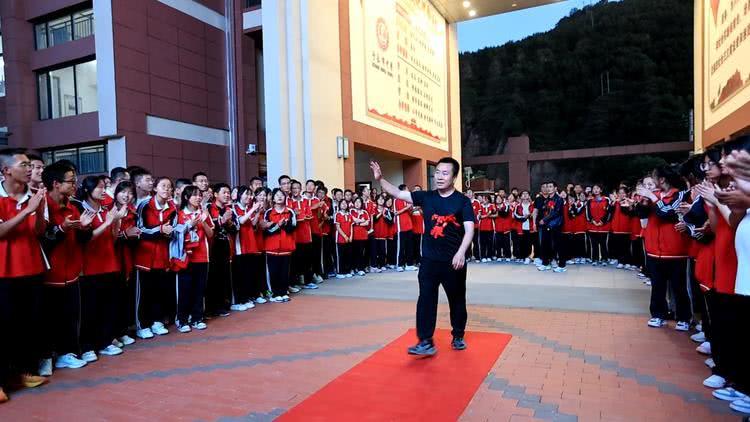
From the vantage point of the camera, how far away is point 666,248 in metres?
4.88

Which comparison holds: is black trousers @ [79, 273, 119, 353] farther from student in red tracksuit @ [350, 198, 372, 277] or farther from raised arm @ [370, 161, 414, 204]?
student in red tracksuit @ [350, 198, 372, 277]

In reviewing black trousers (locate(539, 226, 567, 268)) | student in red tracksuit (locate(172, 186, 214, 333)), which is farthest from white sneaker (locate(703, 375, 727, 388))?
black trousers (locate(539, 226, 567, 268))

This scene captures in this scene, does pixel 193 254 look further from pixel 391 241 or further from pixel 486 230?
pixel 486 230

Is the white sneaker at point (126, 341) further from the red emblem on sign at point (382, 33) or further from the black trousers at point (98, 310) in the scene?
the red emblem on sign at point (382, 33)

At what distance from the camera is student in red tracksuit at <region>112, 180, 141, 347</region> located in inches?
186

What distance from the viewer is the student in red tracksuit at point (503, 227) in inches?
451

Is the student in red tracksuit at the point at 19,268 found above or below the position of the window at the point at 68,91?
below

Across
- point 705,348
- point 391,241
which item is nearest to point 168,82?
point 391,241

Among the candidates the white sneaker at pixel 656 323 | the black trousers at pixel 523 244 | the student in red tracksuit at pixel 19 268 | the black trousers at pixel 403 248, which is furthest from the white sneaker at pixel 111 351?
the black trousers at pixel 523 244

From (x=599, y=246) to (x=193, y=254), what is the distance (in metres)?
8.90

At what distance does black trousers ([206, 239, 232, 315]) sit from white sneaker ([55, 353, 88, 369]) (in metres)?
1.88

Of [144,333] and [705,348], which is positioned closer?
[705,348]

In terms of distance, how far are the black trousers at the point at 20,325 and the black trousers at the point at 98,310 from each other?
48cm

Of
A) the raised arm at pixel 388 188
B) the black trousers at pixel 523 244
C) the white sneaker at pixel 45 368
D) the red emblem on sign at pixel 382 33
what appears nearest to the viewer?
the white sneaker at pixel 45 368
